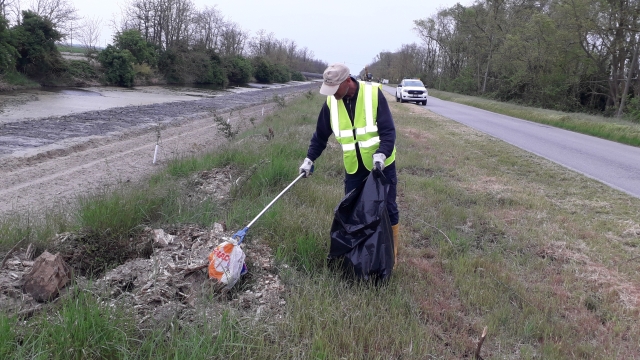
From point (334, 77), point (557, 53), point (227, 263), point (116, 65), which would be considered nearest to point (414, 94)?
point (557, 53)

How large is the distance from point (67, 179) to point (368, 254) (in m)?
7.06

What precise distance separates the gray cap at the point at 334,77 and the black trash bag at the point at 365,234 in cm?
80

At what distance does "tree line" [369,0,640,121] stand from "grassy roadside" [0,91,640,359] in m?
23.6

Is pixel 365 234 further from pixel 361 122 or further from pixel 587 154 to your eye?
pixel 587 154

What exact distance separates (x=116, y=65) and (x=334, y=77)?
40.6 metres

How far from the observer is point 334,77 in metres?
3.76

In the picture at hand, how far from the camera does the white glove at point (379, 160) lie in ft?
12.2

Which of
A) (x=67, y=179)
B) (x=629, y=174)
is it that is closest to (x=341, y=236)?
(x=67, y=179)

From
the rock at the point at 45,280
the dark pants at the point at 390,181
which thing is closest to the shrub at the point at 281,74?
the dark pants at the point at 390,181

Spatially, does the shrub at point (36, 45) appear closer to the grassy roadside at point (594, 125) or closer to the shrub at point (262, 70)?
the grassy roadside at point (594, 125)

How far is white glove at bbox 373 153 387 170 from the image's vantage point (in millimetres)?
3715

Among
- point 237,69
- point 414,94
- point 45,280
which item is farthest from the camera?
point 237,69

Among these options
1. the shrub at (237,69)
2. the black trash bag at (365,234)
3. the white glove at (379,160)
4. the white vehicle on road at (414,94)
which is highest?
the shrub at (237,69)

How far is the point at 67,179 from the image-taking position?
27.3 feet
